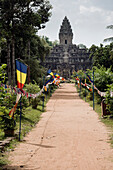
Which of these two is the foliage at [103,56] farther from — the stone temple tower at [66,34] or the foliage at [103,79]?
the stone temple tower at [66,34]

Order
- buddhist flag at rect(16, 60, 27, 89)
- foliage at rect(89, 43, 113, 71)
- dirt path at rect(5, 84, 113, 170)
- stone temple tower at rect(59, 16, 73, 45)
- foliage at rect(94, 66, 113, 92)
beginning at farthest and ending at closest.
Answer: stone temple tower at rect(59, 16, 73, 45) < foliage at rect(89, 43, 113, 71) < foliage at rect(94, 66, 113, 92) < buddhist flag at rect(16, 60, 27, 89) < dirt path at rect(5, 84, 113, 170)

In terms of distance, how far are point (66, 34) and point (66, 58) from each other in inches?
277

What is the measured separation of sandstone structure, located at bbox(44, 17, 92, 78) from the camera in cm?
7306

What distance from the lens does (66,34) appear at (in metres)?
74.6

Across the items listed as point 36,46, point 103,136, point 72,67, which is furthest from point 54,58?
point 103,136

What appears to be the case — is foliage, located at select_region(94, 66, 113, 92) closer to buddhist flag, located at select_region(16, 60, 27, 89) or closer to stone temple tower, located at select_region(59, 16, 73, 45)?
buddhist flag, located at select_region(16, 60, 27, 89)

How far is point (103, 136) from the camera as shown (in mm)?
9781

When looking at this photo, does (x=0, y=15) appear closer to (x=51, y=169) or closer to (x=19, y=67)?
(x=19, y=67)

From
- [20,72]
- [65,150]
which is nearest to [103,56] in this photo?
[20,72]

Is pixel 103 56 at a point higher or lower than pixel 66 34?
lower

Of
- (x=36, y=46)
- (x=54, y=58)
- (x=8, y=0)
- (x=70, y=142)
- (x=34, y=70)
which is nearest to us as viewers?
(x=70, y=142)

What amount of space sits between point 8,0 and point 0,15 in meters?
1.49

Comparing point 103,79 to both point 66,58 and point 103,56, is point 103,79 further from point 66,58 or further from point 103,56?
point 66,58

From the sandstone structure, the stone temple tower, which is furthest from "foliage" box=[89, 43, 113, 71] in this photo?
the stone temple tower
